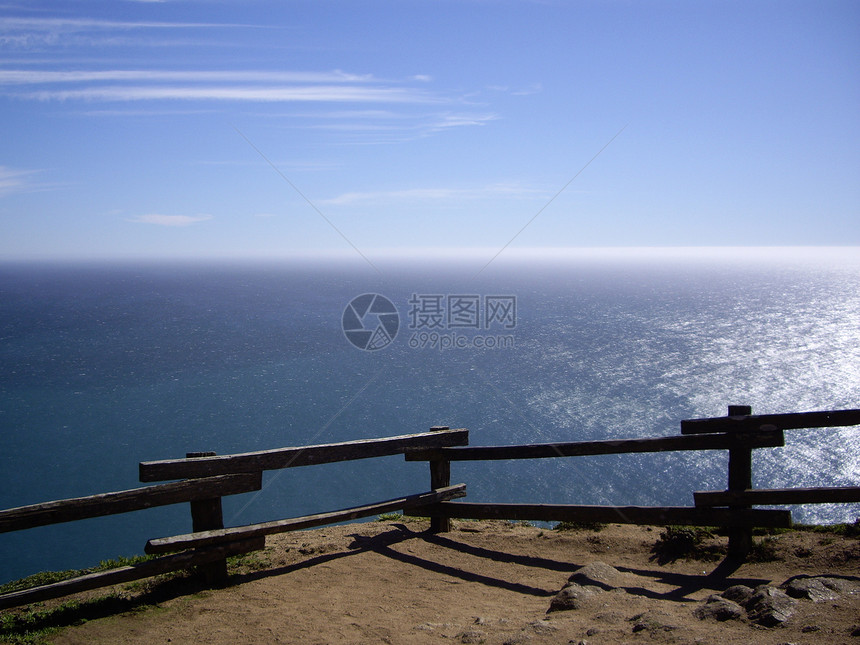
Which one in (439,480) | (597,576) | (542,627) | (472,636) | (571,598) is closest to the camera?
(542,627)

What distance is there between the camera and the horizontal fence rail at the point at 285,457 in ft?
19.5

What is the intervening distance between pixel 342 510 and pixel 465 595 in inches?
65.8

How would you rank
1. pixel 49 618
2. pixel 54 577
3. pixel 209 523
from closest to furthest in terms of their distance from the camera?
pixel 49 618 < pixel 209 523 < pixel 54 577

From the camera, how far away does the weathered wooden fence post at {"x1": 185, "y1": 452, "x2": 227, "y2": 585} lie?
6316 mm

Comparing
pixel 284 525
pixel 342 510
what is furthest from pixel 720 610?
pixel 284 525

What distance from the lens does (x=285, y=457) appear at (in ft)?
22.0

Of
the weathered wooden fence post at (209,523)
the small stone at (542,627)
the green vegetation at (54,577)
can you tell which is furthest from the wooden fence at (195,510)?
the small stone at (542,627)

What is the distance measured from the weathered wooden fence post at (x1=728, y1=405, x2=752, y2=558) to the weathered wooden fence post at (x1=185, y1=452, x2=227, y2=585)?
233 inches

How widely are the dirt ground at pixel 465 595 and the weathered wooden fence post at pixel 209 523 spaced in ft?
0.52

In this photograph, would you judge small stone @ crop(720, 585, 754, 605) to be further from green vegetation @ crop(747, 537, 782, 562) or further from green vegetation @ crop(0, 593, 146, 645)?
green vegetation @ crop(0, 593, 146, 645)

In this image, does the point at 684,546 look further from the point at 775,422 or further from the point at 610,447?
the point at 775,422

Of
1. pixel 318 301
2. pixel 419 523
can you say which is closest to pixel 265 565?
pixel 419 523

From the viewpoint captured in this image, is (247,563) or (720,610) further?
(247,563)

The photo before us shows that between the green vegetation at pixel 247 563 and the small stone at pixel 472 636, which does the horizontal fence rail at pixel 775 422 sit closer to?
the small stone at pixel 472 636
